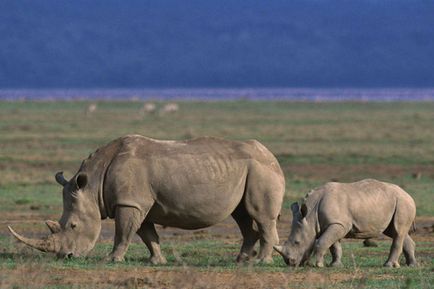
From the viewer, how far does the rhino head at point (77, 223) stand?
15445 mm

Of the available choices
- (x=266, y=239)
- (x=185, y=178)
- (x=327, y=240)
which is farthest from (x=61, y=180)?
(x=327, y=240)

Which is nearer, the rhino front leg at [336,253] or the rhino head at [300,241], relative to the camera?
the rhino head at [300,241]

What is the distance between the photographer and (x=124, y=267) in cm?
1471

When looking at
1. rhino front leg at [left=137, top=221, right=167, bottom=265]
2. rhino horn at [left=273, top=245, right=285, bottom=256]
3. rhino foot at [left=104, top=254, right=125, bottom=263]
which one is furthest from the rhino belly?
rhino horn at [left=273, top=245, right=285, bottom=256]

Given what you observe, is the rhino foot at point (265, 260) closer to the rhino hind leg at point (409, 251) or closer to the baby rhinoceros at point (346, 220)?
the baby rhinoceros at point (346, 220)

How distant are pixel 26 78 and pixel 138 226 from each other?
182135 mm

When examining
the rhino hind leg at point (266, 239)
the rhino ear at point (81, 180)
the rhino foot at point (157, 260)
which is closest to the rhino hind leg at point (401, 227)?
the rhino hind leg at point (266, 239)

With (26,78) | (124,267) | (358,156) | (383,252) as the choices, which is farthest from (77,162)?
(26,78)

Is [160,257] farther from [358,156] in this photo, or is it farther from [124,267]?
[358,156]

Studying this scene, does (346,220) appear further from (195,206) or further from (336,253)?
(195,206)

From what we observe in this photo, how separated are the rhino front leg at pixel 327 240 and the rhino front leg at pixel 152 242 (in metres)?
1.69

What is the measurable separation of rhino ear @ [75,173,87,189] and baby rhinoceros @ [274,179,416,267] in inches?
88.7

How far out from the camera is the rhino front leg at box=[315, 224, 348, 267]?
15078 mm

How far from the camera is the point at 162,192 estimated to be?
1565 cm
